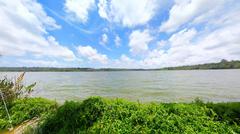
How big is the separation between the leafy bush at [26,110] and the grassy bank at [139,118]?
4.79ft

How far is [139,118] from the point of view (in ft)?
15.9

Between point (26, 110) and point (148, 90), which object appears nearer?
point (26, 110)

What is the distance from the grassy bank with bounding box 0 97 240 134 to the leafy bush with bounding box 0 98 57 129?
4.79 feet

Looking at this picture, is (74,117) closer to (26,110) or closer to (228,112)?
(26,110)

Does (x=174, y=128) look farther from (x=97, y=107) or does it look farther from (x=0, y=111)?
(x=0, y=111)

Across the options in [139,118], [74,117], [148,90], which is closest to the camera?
[139,118]

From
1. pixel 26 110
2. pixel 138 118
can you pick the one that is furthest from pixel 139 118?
pixel 26 110

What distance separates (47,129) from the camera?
18.2 ft

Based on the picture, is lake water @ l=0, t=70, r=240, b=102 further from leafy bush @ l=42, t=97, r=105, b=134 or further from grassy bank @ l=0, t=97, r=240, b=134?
grassy bank @ l=0, t=97, r=240, b=134

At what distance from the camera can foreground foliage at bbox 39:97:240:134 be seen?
4.45m

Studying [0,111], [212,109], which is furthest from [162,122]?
[0,111]

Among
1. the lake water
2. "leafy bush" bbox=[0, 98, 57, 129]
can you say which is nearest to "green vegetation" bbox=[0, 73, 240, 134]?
"leafy bush" bbox=[0, 98, 57, 129]

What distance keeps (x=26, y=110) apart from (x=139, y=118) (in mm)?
4895

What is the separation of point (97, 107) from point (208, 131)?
2.90 m
